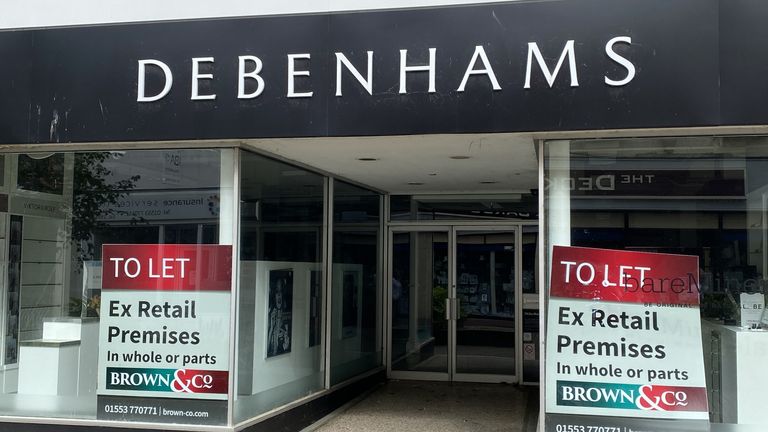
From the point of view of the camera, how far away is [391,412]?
7637 mm

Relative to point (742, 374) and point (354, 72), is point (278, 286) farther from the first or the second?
point (742, 374)

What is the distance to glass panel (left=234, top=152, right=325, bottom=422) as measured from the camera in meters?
5.92

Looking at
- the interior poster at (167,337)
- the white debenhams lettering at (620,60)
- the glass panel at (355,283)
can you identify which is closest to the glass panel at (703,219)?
the white debenhams lettering at (620,60)

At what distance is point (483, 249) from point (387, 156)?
10.7 ft

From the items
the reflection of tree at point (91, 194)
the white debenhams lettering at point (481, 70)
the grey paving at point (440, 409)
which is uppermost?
the white debenhams lettering at point (481, 70)

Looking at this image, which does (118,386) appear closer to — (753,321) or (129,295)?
(129,295)

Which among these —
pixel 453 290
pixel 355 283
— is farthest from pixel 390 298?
pixel 355 283

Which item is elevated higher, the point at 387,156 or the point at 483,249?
the point at 387,156

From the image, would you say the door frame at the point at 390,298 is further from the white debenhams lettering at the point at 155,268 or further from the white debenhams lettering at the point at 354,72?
the white debenhams lettering at the point at 354,72

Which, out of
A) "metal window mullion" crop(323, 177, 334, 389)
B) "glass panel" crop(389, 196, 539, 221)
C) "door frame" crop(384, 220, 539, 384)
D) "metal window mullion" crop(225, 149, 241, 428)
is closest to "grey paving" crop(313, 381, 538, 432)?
"door frame" crop(384, 220, 539, 384)

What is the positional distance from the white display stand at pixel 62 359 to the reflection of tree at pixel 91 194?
61cm

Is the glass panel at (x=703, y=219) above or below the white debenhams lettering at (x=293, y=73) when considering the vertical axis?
below

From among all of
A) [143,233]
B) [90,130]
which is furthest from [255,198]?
[90,130]

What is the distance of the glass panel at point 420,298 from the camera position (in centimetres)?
931
